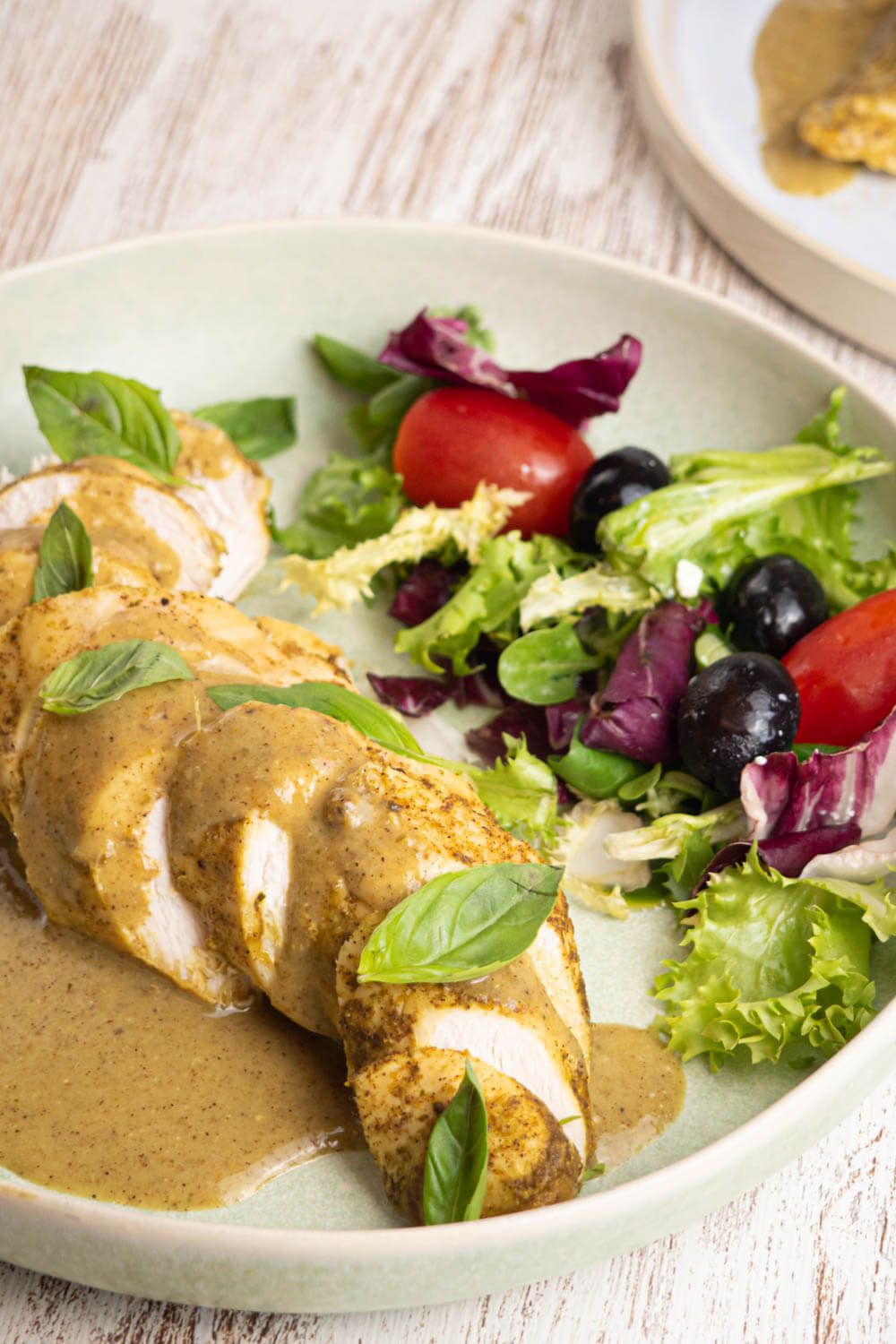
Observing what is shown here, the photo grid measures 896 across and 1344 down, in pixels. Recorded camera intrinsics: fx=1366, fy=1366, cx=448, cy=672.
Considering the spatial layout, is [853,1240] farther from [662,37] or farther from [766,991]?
[662,37]

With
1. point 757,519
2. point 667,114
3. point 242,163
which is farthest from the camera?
point 242,163

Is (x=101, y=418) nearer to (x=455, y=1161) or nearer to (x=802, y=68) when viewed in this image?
(x=455, y=1161)

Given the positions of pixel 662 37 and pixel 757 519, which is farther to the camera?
pixel 662 37

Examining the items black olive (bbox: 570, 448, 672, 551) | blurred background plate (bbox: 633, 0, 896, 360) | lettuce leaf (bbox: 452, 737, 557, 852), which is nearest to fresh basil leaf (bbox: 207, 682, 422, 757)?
lettuce leaf (bbox: 452, 737, 557, 852)

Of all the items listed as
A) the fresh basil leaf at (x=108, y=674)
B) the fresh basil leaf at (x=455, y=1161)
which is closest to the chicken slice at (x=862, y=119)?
the fresh basil leaf at (x=108, y=674)

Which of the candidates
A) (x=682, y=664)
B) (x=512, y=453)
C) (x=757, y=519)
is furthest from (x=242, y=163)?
(x=682, y=664)

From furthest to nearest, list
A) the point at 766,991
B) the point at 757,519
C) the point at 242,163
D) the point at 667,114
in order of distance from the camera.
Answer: the point at 242,163
the point at 667,114
the point at 757,519
the point at 766,991

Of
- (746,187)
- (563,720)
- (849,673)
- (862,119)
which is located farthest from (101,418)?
(862,119)

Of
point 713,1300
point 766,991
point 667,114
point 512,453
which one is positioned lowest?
point 713,1300
